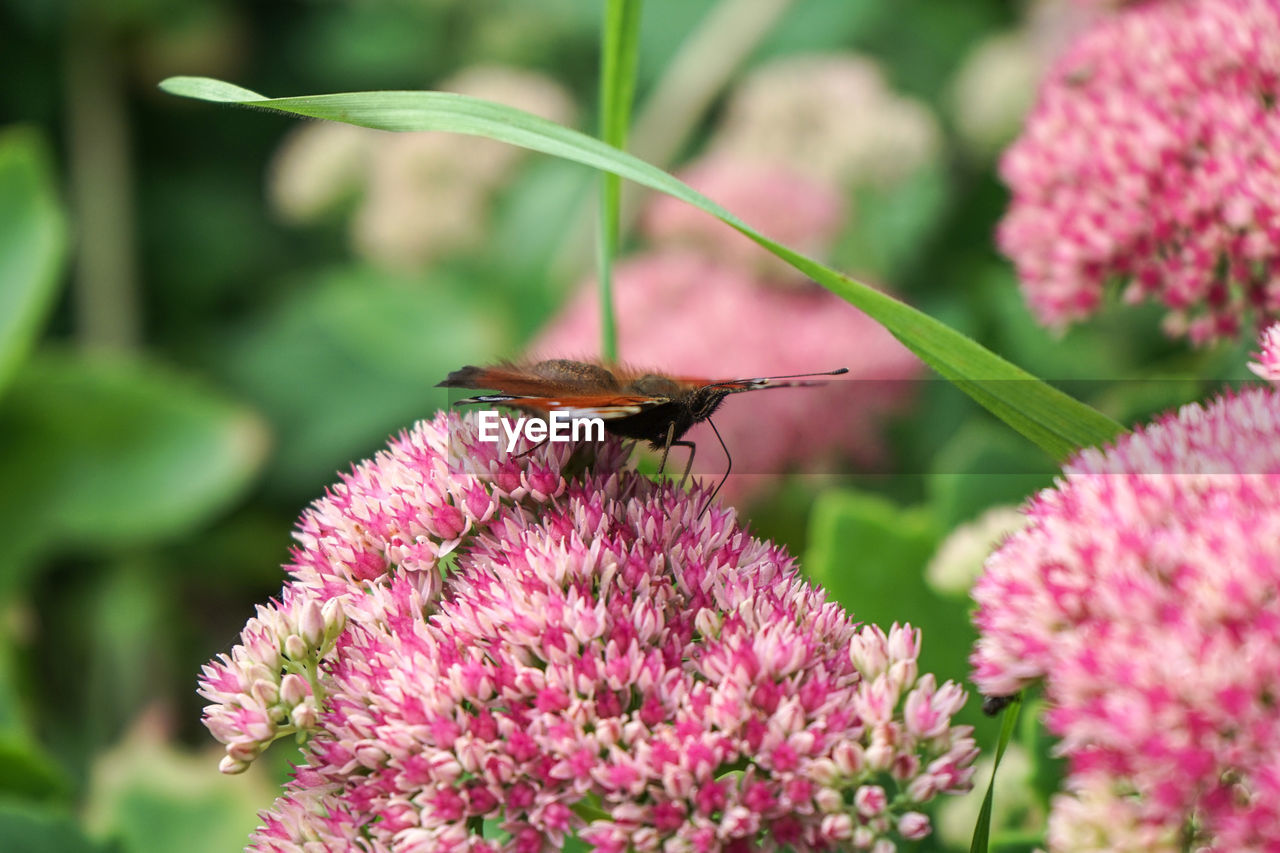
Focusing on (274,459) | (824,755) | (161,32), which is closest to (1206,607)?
(824,755)

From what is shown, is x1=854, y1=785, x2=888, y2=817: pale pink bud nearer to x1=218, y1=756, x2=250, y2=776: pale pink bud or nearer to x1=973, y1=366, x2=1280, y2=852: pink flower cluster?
x1=973, y1=366, x2=1280, y2=852: pink flower cluster

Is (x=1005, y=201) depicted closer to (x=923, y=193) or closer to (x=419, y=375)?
(x=923, y=193)

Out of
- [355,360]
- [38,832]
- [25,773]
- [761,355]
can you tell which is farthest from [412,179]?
[38,832]

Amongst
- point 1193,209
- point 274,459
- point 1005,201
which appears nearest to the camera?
point 1193,209

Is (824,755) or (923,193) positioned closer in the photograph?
(824,755)

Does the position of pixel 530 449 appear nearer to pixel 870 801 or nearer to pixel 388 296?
pixel 870 801

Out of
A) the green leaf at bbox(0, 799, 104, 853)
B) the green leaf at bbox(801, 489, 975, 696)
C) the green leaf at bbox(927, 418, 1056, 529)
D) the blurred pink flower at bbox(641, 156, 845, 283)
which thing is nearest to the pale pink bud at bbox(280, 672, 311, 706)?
the green leaf at bbox(0, 799, 104, 853)
